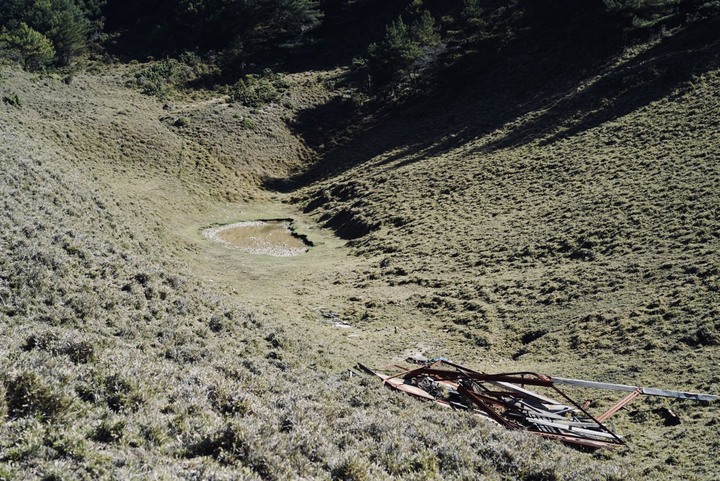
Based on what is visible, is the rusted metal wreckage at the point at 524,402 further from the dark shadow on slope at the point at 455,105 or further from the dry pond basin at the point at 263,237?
Result: the dark shadow on slope at the point at 455,105

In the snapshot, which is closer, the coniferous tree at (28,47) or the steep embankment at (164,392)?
the steep embankment at (164,392)

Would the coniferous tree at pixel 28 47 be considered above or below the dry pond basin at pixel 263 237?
above

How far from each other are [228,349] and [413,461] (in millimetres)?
5347

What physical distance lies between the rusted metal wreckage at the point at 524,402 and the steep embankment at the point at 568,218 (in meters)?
0.61

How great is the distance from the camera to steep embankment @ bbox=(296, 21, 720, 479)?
13.9 meters

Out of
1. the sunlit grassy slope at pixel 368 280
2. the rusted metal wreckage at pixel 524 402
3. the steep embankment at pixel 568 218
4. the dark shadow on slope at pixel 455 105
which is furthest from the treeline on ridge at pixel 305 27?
the rusted metal wreckage at pixel 524 402

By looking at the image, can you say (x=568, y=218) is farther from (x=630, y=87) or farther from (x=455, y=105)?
(x=455, y=105)

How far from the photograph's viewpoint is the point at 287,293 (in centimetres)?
2261

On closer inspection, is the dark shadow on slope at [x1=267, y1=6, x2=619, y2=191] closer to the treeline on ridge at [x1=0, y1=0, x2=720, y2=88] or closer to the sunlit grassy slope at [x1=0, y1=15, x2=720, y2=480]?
the sunlit grassy slope at [x1=0, y1=15, x2=720, y2=480]

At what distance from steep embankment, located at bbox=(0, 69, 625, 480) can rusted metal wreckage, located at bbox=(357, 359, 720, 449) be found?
0.76m

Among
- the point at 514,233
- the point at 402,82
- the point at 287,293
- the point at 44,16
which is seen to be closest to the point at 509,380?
the point at 287,293

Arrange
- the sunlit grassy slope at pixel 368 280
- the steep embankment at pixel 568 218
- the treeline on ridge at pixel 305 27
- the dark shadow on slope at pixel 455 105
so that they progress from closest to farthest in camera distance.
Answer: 1. the sunlit grassy slope at pixel 368 280
2. the steep embankment at pixel 568 218
3. the dark shadow on slope at pixel 455 105
4. the treeline on ridge at pixel 305 27

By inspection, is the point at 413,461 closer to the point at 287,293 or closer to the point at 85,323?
the point at 85,323

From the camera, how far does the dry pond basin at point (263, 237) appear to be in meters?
30.1
